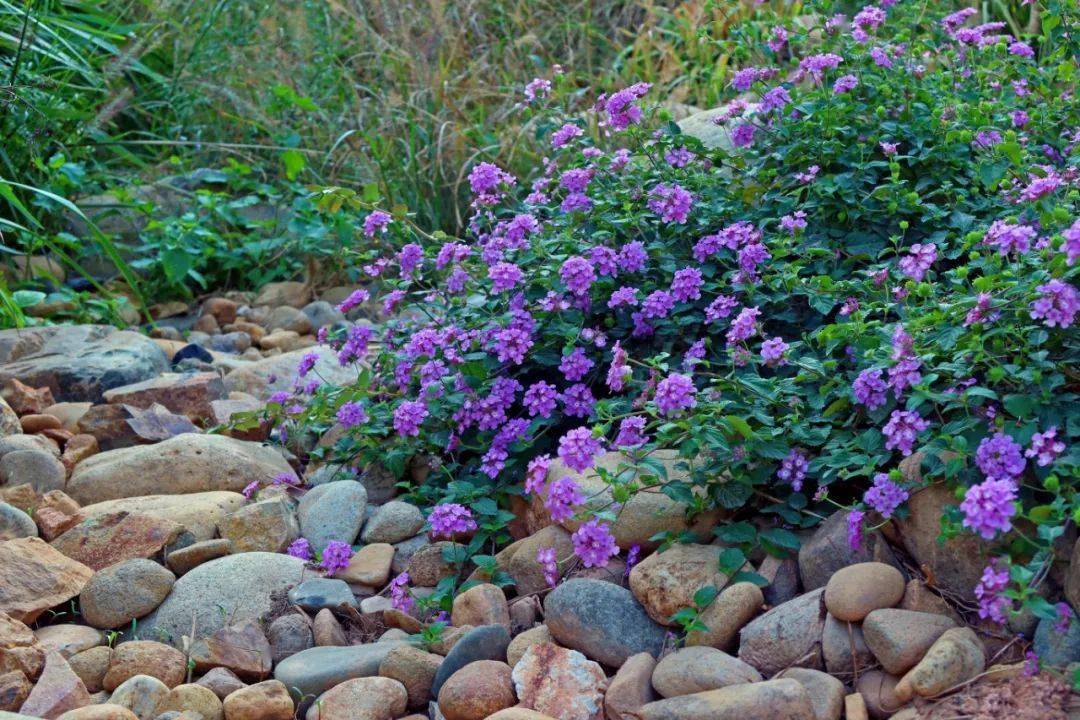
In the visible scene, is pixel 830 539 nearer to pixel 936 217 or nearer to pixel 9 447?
pixel 936 217

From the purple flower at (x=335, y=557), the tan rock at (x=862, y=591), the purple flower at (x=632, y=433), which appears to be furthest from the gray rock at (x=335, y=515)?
the tan rock at (x=862, y=591)

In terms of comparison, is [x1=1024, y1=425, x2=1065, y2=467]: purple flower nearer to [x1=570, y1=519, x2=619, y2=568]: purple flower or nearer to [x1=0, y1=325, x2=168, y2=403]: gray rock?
[x1=570, y1=519, x2=619, y2=568]: purple flower

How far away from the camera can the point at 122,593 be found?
2730 mm

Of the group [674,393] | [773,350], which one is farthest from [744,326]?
[674,393]

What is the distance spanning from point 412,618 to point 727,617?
0.69 m

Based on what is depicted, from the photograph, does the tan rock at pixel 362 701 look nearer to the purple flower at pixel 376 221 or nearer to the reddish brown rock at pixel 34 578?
the reddish brown rock at pixel 34 578

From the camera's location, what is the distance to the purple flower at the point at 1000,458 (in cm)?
210

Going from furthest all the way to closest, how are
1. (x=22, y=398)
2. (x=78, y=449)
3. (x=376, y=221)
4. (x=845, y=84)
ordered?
(x=22, y=398)
(x=78, y=449)
(x=376, y=221)
(x=845, y=84)

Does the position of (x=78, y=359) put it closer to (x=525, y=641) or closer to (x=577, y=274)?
(x=577, y=274)

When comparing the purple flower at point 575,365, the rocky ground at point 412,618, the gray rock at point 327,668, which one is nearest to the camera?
the rocky ground at point 412,618

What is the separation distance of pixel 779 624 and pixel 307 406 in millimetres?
1615

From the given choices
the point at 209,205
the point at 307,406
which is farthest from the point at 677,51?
the point at 307,406

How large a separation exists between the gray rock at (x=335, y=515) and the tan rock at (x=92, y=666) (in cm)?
61

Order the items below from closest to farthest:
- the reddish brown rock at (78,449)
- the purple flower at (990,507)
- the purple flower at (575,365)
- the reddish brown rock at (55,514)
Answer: the purple flower at (990,507) < the purple flower at (575,365) < the reddish brown rock at (55,514) < the reddish brown rock at (78,449)
